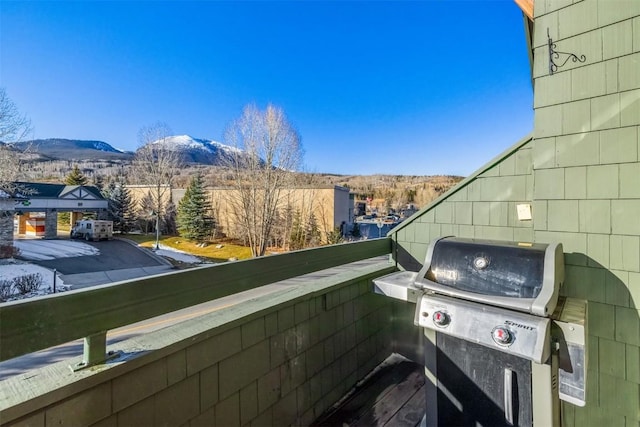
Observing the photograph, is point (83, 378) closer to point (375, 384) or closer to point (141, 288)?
point (141, 288)

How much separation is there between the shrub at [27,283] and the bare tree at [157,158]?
1124 centimetres

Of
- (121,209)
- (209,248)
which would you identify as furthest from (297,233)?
(121,209)

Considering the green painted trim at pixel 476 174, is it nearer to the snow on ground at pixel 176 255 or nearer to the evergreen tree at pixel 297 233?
the snow on ground at pixel 176 255

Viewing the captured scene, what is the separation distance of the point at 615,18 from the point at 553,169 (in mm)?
854

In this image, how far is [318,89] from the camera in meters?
14.7

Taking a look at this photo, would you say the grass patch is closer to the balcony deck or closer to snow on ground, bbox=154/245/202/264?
snow on ground, bbox=154/245/202/264

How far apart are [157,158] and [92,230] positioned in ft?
20.2

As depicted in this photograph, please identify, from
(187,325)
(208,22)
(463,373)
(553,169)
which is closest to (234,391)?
(187,325)

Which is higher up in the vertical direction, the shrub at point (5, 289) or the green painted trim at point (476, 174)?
the green painted trim at point (476, 174)

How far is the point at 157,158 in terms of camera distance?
20.3 meters

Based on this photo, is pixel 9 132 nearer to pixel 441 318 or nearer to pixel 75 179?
pixel 441 318

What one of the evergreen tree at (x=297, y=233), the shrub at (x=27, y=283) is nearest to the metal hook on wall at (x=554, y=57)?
the shrub at (x=27, y=283)

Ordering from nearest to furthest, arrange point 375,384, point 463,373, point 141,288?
point 141,288 → point 463,373 → point 375,384

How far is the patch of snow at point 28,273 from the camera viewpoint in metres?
8.65
